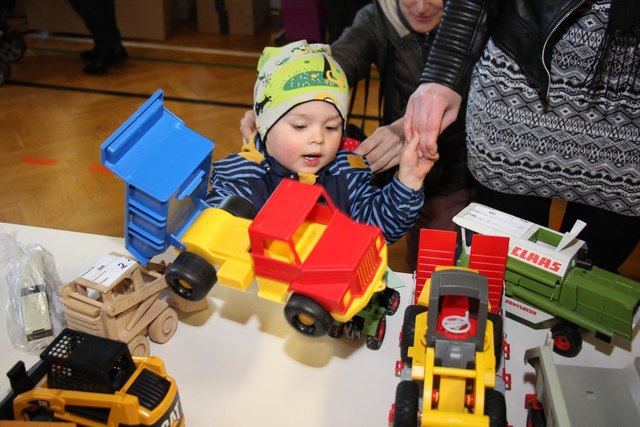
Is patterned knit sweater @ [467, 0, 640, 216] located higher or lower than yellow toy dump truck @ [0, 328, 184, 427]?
higher

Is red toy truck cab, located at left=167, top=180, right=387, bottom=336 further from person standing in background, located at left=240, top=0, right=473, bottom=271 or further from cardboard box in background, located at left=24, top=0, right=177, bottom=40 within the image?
cardboard box in background, located at left=24, top=0, right=177, bottom=40

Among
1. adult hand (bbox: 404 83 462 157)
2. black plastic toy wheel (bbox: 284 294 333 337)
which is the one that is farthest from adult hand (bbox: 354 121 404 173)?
black plastic toy wheel (bbox: 284 294 333 337)

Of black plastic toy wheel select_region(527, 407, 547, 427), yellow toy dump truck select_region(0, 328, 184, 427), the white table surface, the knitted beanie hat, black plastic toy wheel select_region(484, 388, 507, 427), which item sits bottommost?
the white table surface

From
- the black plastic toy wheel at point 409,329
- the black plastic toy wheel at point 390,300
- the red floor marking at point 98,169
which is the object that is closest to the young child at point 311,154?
the black plastic toy wheel at point 390,300

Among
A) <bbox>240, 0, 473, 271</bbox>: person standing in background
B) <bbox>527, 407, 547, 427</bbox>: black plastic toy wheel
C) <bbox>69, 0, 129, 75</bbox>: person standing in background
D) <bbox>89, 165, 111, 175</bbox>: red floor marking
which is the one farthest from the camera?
<bbox>69, 0, 129, 75</bbox>: person standing in background

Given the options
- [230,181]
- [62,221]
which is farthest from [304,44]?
[62,221]

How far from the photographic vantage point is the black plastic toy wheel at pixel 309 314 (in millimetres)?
743

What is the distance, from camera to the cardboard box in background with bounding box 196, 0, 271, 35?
379 centimetres

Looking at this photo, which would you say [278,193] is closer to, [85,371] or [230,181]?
[85,371]

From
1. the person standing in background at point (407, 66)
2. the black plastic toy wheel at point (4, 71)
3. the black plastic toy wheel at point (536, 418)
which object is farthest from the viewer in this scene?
the black plastic toy wheel at point (4, 71)

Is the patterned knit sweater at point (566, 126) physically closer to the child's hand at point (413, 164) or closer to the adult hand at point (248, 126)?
the child's hand at point (413, 164)

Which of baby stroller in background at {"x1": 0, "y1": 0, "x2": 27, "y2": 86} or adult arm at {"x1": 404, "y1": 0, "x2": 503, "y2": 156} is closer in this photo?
adult arm at {"x1": 404, "y1": 0, "x2": 503, "y2": 156}

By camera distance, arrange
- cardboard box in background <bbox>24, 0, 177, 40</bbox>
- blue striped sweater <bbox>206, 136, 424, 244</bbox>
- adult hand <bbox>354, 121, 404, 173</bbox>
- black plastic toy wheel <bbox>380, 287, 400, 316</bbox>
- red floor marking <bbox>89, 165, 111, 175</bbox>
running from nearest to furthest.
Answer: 1. black plastic toy wheel <bbox>380, 287, 400, 316</bbox>
2. blue striped sweater <bbox>206, 136, 424, 244</bbox>
3. adult hand <bbox>354, 121, 404, 173</bbox>
4. red floor marking <bbox>89, 165, 111, 175</bbox>
5. cardboard box in background <bbox>24, 0, 177, 40</bbox>

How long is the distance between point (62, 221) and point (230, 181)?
1240 millimetres
